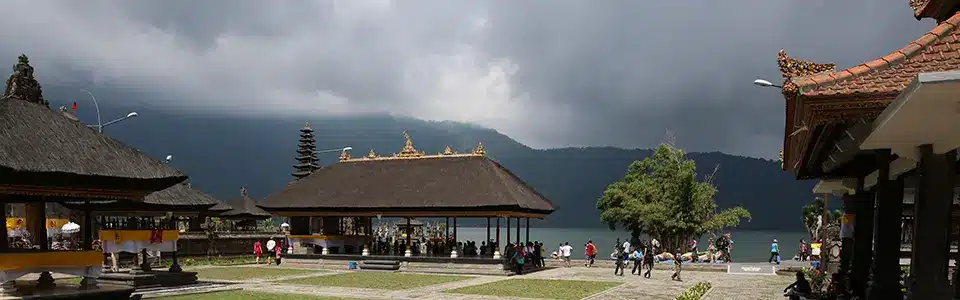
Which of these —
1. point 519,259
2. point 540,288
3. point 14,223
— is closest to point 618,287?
point 540,288

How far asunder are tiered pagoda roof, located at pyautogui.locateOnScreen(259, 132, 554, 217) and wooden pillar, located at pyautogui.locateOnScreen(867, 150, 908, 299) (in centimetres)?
2005

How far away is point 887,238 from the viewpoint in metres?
8.73

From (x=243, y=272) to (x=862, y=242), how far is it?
22.6m

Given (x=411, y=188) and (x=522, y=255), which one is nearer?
(x=522, y=255)

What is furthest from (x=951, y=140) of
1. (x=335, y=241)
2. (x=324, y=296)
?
(x=335, y=241)

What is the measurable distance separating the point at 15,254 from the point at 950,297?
42.6 ft

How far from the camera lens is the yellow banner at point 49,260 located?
1214cm

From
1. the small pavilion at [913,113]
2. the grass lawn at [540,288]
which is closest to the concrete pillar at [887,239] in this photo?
the small pavilion at [913,113]

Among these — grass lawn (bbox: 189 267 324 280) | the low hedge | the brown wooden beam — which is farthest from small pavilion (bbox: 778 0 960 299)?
grass lawn (bbox: 189 267 324 280)

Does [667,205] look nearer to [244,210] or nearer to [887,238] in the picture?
[244,210]

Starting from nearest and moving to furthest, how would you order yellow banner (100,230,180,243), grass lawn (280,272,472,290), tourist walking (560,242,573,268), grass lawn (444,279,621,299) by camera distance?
grass lawn (444,279,621,299)
yellow banner (100,230,180,243)
grass lawn (280,272,472,290)
tourist walking (560,242,573,268)

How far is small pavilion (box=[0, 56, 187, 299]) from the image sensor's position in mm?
12461

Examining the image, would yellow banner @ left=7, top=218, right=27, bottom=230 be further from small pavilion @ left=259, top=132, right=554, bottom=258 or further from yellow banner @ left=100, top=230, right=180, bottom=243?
yellow banner @ left=100, top=230, right=180, bottom=243

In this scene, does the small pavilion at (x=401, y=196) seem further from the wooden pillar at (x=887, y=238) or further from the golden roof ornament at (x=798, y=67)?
the golden roof ornament at (x=798, y=67)
